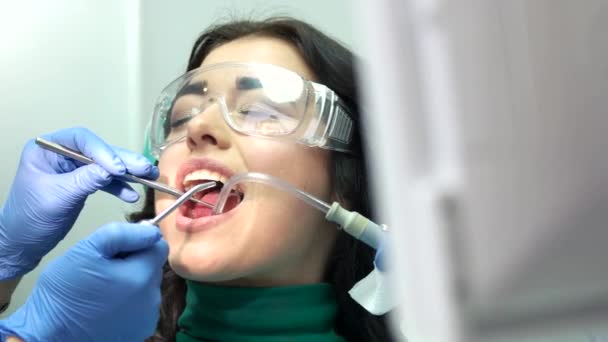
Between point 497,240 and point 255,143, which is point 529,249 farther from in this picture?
point 255,143

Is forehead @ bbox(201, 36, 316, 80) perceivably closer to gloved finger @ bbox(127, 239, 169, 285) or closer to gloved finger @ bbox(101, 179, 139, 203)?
gloved finger @ bbox(101, 179, 139, 203)

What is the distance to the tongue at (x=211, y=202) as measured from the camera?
1.05 m

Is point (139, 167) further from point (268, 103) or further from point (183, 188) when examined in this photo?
point (268, 103)

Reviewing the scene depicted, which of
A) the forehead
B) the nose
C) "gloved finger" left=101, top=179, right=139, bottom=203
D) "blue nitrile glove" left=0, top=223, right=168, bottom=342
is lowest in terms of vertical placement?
"blue nitrile glove" left=0, top=223, right=168, bottom=342

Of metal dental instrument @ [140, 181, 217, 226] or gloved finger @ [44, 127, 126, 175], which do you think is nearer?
metal dental instrument @ [140, 181, 217, 226]

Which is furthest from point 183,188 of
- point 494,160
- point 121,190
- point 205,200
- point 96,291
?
point 494,160

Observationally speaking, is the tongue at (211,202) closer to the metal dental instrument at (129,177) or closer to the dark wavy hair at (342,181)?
the metal dental instrument at (129,177)

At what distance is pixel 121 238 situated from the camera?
0.87 meters

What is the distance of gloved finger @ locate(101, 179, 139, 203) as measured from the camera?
1105 mm

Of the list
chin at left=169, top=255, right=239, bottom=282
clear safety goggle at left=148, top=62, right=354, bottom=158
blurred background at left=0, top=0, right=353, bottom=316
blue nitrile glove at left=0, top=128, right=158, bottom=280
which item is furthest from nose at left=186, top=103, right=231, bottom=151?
blurred background at left=0, top=0, right=353, bottom=316

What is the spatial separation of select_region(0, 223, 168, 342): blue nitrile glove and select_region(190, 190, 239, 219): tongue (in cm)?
15

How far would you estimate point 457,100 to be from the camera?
0.97 feet

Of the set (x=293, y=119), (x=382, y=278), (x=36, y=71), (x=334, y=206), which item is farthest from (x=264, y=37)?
(x=36, y=71)

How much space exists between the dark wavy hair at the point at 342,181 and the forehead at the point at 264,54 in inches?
0.7
